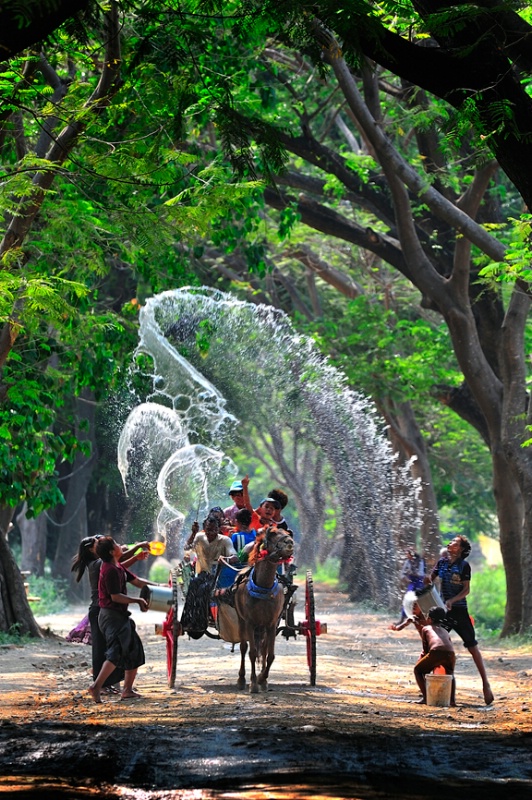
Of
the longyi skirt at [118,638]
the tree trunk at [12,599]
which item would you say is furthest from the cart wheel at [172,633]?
the tree trunk at [12,599]

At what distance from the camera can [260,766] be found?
8.23 meters

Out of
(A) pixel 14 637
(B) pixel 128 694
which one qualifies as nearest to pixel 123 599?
(B) pixel 128 694

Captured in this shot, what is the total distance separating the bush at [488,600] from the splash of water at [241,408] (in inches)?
194

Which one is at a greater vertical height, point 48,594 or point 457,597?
point 48,594

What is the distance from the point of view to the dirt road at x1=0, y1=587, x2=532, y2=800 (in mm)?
7699

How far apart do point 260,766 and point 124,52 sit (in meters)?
8.13

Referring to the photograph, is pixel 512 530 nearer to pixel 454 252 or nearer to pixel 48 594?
pixel 454 252

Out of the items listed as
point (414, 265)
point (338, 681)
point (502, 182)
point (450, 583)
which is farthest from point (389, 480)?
point (450, 583)

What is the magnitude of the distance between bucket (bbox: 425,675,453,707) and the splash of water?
478 inches

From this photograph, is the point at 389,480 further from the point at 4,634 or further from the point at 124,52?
the point at 124,52

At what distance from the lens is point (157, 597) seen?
13.0m

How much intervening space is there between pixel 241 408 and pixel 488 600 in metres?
18.5

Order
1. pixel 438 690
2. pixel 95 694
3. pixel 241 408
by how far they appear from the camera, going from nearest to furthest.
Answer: pixel 95 694, pixel 438 690, pixel 241 408

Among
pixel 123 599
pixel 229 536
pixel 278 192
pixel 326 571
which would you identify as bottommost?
pixel 123 599
